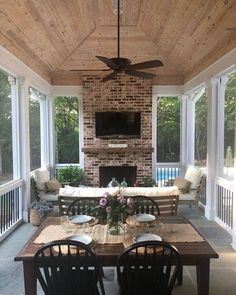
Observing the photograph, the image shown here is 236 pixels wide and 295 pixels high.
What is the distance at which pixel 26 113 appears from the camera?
5.57 m

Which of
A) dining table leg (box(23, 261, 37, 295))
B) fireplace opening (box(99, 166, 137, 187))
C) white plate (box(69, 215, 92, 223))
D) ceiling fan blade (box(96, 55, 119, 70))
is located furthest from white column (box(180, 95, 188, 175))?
dining table leg (box(23, 261, 37, 295))

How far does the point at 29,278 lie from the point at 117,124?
5844 mm

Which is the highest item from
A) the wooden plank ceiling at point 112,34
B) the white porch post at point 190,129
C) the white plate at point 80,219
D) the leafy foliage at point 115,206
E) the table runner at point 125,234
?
the wooden plank ceiling at point 112,34

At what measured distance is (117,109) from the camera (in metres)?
7.86

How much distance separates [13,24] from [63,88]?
3.75 meters

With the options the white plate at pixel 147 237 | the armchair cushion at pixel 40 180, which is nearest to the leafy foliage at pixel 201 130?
the armchair cushion at pixel 40 180

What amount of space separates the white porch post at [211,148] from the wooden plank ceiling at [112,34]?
586mm

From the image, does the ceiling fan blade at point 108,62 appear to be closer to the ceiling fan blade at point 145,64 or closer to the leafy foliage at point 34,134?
the ceiling fan blade at point 145,64

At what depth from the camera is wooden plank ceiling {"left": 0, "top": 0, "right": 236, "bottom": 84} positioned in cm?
429

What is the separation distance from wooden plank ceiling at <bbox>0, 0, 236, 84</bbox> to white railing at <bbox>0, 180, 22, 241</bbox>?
2.19 m

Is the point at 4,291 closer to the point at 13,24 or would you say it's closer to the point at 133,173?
the point at 13,24

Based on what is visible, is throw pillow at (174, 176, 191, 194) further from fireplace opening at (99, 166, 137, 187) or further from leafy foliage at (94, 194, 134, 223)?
leafy foliage at (94, 194, 134, 223)

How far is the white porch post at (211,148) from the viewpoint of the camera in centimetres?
546

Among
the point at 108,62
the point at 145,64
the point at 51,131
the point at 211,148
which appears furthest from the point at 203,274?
the point at 51,131
